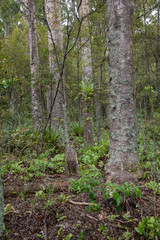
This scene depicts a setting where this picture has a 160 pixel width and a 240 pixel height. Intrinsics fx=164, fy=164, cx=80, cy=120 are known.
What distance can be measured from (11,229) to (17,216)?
179 millimetres

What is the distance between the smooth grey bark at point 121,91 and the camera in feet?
7.93

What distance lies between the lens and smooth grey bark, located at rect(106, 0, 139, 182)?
2.42m

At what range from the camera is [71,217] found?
178 cm

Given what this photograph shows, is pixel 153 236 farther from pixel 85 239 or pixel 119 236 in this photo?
pixel 85 239

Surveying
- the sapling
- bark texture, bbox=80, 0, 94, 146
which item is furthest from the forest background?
the sapling

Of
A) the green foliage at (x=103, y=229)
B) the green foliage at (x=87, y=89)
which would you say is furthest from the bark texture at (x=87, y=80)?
the green foliage at (x=103, y=229)

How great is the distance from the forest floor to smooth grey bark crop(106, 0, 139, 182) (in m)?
0.53

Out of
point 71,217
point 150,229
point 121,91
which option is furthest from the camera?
point 121,91

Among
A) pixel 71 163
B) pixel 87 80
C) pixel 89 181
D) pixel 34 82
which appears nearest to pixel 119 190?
pixel 89 181

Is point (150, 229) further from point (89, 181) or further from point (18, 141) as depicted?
point (18, 141)

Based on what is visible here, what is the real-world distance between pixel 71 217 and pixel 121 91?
5.85ft

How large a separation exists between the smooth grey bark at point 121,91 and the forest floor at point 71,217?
20.7 inches

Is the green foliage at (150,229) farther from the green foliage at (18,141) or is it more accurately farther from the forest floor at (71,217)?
the green foliage at (18,141)

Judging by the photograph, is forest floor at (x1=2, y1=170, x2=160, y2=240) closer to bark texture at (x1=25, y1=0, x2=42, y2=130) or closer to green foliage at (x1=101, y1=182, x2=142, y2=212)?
green foliage at (x1=101, y1=182, x2=142, y2=212)
